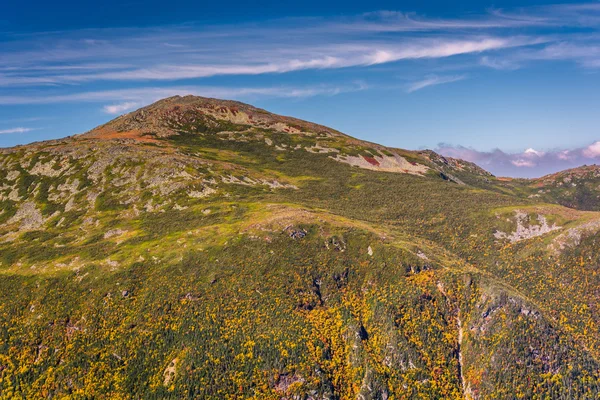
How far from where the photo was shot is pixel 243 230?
8675 centimetres

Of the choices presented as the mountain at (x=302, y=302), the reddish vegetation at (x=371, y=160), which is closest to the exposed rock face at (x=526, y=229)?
the mountain at (x=302, y=302)

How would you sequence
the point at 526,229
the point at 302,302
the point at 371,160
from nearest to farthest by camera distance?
the point at 302,302
the point at 526,229
the point at 371,160

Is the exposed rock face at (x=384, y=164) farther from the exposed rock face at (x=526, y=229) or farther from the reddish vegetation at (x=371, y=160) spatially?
the exposed rock face at (x=526, y=229)

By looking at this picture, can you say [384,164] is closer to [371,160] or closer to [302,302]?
[371,160]

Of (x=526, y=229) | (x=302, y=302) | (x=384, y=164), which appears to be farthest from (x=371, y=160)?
(x=302, y=302)

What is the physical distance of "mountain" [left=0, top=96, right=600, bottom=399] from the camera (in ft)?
179

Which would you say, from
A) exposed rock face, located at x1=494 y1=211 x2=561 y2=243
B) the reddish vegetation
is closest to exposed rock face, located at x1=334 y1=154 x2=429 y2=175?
the reddish vegetation

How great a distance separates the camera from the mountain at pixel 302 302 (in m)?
54.7

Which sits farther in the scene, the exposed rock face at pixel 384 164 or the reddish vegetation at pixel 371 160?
the reddish vegetation at pixel 371 160

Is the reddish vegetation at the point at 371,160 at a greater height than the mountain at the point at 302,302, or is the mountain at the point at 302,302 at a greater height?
the reddish vegetation at the point at 371,160

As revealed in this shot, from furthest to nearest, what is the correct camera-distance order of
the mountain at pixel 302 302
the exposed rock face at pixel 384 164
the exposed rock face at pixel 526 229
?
the exposed rock face at pixel 384 164 < the exposed rock face at pixel 526 229 < the mountain at pixel 302 302

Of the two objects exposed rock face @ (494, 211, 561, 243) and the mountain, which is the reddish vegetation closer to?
the mountain

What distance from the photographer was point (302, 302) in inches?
2630

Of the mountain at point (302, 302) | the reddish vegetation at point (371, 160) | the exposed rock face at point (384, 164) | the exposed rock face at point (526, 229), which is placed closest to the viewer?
the mountain at point (302, 302)
